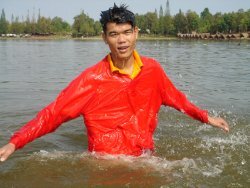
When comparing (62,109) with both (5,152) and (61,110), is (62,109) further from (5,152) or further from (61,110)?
(5,152)

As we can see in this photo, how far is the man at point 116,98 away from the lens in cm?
461

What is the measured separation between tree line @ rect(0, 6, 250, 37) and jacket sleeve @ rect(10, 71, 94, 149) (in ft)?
361

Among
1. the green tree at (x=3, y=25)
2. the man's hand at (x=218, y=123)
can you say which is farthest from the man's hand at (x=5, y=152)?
the green tree at (x=3, y=25)

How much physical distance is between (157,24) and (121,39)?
139206mm

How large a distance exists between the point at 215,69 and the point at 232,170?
641 inches

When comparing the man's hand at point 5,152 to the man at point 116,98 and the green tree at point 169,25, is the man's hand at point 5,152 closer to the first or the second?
the man at point 116,98

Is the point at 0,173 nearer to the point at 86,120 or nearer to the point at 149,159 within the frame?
the point at 86,120

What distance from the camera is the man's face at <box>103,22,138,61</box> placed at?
180 inches

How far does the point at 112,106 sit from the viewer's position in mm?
4918

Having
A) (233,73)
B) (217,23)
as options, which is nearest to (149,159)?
(233,73)

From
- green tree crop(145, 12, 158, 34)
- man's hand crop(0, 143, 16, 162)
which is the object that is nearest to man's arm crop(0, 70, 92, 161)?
man's hand crop(0, 143, 16, 162)

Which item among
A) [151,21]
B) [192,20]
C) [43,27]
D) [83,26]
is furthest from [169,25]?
[43,27]

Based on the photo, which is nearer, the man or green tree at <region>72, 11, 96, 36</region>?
the man

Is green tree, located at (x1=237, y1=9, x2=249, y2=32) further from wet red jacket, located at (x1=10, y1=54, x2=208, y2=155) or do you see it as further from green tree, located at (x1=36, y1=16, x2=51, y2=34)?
wet red jacket, located at (x1=10, y1=54, x2=208, y2=155)
